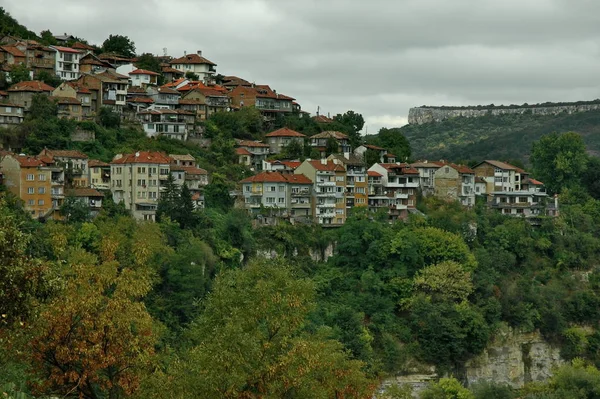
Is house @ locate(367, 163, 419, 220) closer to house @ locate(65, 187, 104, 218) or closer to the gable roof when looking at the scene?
the gable roof

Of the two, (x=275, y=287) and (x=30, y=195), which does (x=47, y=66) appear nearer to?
(x=30, y=195)

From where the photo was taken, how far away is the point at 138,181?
65688 millimetres

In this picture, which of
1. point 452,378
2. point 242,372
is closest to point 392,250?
point 452,378

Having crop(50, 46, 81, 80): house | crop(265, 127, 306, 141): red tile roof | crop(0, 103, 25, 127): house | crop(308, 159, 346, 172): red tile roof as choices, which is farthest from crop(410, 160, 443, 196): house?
crop(0, 103, 25, 127): house

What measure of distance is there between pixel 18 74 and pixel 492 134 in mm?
88856

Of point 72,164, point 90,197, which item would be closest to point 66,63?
point 72,164

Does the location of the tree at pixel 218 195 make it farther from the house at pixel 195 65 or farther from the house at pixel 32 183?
the house at pixel 195 65

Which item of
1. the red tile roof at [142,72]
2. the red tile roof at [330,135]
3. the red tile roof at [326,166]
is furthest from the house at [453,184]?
the red tile roof at [142,72]

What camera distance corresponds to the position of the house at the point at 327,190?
73.8 meters

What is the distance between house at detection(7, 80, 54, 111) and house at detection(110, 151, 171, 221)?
1046 cm

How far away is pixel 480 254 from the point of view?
72.8m

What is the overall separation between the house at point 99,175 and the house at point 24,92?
9.37m

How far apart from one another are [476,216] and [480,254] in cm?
517

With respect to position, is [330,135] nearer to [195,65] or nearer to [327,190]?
[327,190]
